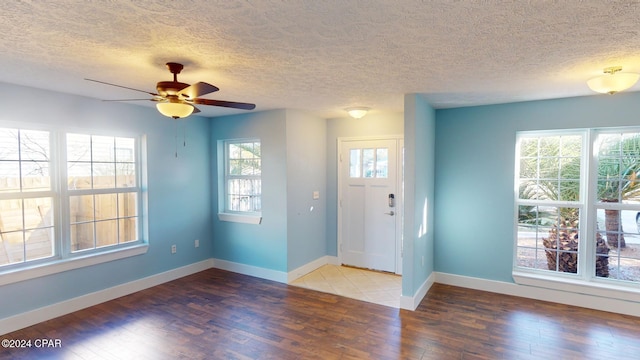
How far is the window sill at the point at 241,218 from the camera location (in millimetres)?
4531

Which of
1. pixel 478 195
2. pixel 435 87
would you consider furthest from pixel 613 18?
pixel 478 195

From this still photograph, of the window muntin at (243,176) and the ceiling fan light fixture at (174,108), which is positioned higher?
the ceiling fan light fixture at (174,108)

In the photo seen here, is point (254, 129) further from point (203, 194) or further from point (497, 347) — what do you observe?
point (497, 347)

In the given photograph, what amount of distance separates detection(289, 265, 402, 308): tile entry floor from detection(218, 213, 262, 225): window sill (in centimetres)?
100

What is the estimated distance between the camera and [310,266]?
15.7 feet

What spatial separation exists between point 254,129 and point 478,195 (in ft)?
10.2

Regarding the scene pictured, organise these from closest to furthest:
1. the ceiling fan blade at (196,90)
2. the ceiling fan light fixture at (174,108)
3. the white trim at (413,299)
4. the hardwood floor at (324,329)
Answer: the ceiling fan blade at (196,90)
the ceiling fan light fixture at (174,108)
the hardwood floor at (324,329)
the white trim at (413,299)

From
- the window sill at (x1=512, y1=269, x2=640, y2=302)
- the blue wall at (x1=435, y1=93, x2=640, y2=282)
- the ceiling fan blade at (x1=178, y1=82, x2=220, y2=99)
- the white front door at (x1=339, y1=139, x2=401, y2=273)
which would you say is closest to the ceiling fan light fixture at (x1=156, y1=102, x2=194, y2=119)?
the ceiling fan blade at (x1=178, y1=82, x2=220, y2=99)

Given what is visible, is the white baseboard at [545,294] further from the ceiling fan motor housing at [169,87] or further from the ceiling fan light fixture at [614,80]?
the ceiling fan motor housing at [169,87]

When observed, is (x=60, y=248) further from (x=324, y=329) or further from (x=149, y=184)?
(x=324, y=329)

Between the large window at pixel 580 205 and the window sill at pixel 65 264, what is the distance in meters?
4.74

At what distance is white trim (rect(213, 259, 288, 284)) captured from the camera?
4.35m

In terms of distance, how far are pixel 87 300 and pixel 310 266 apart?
273cm

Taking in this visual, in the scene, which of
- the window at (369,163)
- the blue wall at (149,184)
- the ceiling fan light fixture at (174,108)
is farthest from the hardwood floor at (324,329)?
the ceiling fan light fixture at (174,108)
